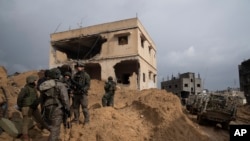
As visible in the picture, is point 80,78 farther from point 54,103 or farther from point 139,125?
point 139,125

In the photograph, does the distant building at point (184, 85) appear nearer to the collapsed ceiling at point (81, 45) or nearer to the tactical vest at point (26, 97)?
Result: the collapsed ceiling at point (81, 45)

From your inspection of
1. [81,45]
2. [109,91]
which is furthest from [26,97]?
[81,45]

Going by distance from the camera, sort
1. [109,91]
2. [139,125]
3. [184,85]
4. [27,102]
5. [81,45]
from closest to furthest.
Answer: [27,102] < [139,125] < [109,91] < [81,45] < [184,85]

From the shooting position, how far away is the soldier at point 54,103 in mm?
5574

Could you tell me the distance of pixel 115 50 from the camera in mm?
22094

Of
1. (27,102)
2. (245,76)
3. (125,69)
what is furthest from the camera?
(245,76)

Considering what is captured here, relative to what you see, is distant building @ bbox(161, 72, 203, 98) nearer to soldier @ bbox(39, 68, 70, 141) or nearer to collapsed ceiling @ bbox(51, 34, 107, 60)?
collapsed ceiling @ bbox(51, 34, 107, 60)

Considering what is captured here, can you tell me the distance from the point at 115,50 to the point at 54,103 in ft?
54.6

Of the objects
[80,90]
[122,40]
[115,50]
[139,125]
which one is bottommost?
[139,125]

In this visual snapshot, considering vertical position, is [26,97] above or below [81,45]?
below

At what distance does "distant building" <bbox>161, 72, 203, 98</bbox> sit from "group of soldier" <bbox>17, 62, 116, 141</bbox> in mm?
43325

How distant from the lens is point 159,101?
9.84 metres

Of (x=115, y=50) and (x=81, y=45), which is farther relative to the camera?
(x=81, y=45)

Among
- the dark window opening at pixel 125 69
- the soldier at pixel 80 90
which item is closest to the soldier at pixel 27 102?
the soldier at pixel 80 90
